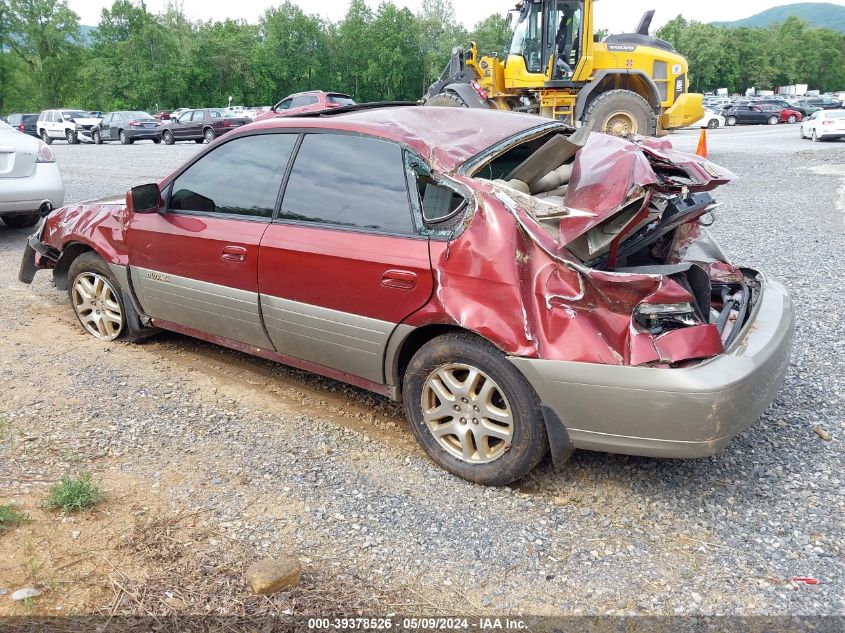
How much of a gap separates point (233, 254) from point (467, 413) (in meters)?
1.70

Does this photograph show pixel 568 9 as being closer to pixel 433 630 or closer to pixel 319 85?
pixel 433 630

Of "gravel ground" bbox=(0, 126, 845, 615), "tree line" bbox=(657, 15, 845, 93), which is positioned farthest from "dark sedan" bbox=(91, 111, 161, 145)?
"tree line" bbox=(657, 15, 845, 93)

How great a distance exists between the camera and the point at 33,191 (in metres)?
7.95

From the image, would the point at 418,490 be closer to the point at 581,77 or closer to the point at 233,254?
the point at 233,254

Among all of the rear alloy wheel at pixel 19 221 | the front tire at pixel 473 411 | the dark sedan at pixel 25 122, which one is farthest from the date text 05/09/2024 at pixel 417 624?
the dark sedan at pixel 25 122

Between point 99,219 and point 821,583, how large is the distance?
15.5 feet

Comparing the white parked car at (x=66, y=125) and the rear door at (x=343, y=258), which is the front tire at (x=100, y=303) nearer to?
the rear door at (x=343, y=258)

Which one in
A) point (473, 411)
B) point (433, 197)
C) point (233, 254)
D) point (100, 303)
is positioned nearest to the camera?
point (473, 411)

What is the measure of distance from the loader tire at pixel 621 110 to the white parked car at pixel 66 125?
2799 centimetres

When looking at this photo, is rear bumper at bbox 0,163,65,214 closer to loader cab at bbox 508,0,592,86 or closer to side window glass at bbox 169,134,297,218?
side window glass at bbox 169,134,297,218

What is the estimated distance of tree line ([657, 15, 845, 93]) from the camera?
79750mm

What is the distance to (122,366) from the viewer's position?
4676 millimetres

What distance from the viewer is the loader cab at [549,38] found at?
45.2ft

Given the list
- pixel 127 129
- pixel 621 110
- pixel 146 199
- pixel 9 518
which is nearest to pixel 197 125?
pixel 127 129
